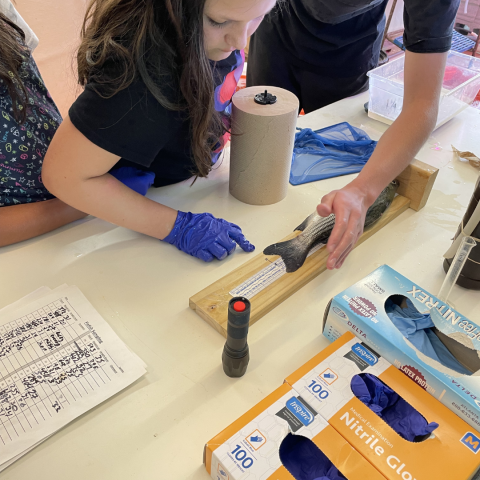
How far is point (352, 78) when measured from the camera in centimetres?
135

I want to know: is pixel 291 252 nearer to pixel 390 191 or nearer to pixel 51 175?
pixel 390 191

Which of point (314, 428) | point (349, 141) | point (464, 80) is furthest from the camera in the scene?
point (464, 80)

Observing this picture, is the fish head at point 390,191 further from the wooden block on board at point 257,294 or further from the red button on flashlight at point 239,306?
the red button on flashlight at point 239,306

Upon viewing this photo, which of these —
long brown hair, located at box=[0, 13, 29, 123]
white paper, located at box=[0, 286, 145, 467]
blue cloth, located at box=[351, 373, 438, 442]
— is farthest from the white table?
long brown hair, located at box=[0, 13, 29, 123]

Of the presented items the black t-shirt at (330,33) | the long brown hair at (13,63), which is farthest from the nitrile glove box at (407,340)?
the black t-shirt at (330,33)

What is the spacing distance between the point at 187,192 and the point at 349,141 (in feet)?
1.50

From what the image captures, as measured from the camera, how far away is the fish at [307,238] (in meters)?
0.78

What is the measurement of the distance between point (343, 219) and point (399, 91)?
632 mm

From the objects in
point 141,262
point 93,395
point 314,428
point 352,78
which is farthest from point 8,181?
point 352,78

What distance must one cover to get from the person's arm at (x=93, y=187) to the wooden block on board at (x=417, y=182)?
503 millimetres

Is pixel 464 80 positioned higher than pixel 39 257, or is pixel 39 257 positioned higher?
pixel 464 80

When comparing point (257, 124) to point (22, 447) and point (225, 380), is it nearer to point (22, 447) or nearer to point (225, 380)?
point (225, 380)

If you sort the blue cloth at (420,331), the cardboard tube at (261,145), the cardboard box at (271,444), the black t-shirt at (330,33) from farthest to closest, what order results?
the black t-shirt at (330,33)
the cardboard tube at (261,145)
the blue cloth at (420,331)
the cardboard box at (271,444)

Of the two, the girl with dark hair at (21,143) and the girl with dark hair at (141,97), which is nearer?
the girl with dark hair at (141,97)
